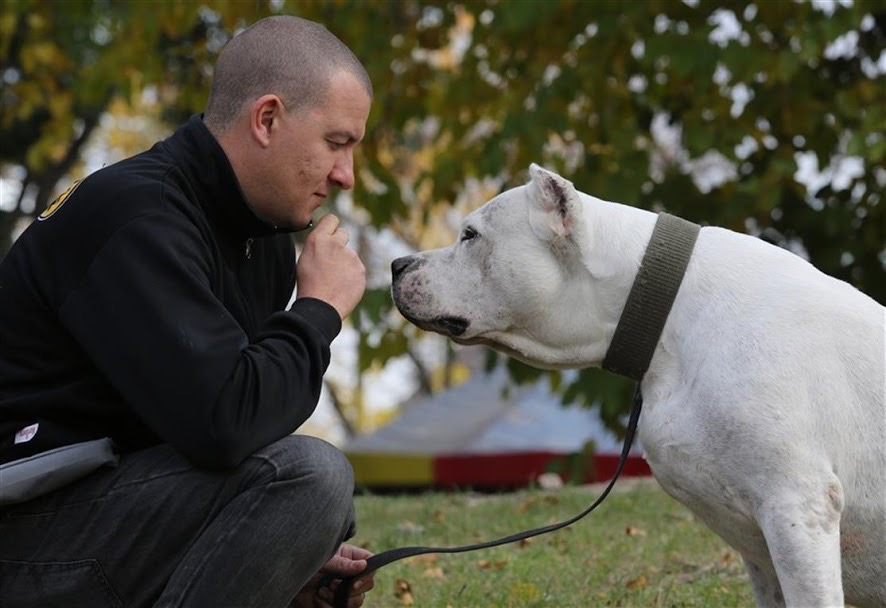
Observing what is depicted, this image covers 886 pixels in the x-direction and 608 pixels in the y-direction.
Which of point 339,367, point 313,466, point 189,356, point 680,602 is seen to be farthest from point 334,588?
point 339,367

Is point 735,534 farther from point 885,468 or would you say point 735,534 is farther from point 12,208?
point 12,208

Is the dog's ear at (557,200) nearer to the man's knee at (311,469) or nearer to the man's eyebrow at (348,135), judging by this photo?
the man's eyebrow at (348,135)

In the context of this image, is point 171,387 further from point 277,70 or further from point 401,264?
point 401,264

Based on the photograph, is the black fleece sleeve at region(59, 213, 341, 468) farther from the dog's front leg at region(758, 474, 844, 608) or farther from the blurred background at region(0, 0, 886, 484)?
the blurred background at region(0, 0, 886, 484)

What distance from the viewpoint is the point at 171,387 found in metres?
2.78

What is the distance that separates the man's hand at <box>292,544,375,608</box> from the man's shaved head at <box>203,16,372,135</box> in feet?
4.03

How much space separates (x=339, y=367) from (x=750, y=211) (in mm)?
19905

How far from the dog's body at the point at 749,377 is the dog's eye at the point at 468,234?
0.49 ft

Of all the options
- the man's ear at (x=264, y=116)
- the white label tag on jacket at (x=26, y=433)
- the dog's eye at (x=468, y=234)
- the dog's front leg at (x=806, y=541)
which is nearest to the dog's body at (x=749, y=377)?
the dog's front leg at (x=806, y=541)

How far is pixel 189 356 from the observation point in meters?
2.76

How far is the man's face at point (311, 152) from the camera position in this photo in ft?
10.4

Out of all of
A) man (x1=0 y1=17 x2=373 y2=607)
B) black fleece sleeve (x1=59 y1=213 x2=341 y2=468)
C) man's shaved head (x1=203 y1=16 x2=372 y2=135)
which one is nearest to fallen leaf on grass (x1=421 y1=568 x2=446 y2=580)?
man (x1=0 y1=17 x2=373 y2=607)

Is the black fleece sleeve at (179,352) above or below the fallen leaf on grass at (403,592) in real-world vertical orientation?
above

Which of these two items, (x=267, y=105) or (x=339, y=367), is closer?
(x=267, y=105)
